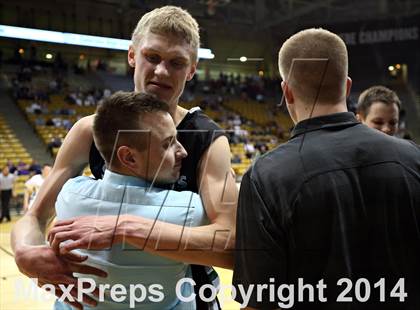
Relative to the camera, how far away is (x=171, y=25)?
1.27m

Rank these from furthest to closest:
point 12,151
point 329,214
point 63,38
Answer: point 12,151
point 63,38
point 329,214

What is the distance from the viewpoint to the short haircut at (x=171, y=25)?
50.1 inches

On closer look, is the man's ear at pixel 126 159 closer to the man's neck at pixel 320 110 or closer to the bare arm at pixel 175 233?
the bare arm at pixel 175 233

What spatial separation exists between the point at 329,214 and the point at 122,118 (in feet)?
1.76

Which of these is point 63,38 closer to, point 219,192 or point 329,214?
point 219,192

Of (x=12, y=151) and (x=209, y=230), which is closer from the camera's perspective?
(x=209, y=230)

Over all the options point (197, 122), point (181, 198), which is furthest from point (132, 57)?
point (181, 198)

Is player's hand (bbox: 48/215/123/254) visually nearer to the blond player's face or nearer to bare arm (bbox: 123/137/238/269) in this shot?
bare arm (bbox: 123/137/238/269)

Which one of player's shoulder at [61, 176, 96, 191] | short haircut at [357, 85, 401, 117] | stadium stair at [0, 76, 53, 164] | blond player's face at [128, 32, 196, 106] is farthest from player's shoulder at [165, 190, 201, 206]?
stadium stair at [0, 76, 53, 164]

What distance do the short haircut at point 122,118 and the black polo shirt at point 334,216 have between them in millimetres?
285

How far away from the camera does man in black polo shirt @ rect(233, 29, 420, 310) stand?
1.02 m

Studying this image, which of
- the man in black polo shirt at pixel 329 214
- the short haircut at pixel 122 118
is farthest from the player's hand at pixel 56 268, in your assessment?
the man in black polo shirt at pixel 329 214

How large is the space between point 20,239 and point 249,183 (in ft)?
2.32

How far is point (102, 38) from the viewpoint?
325 cm
